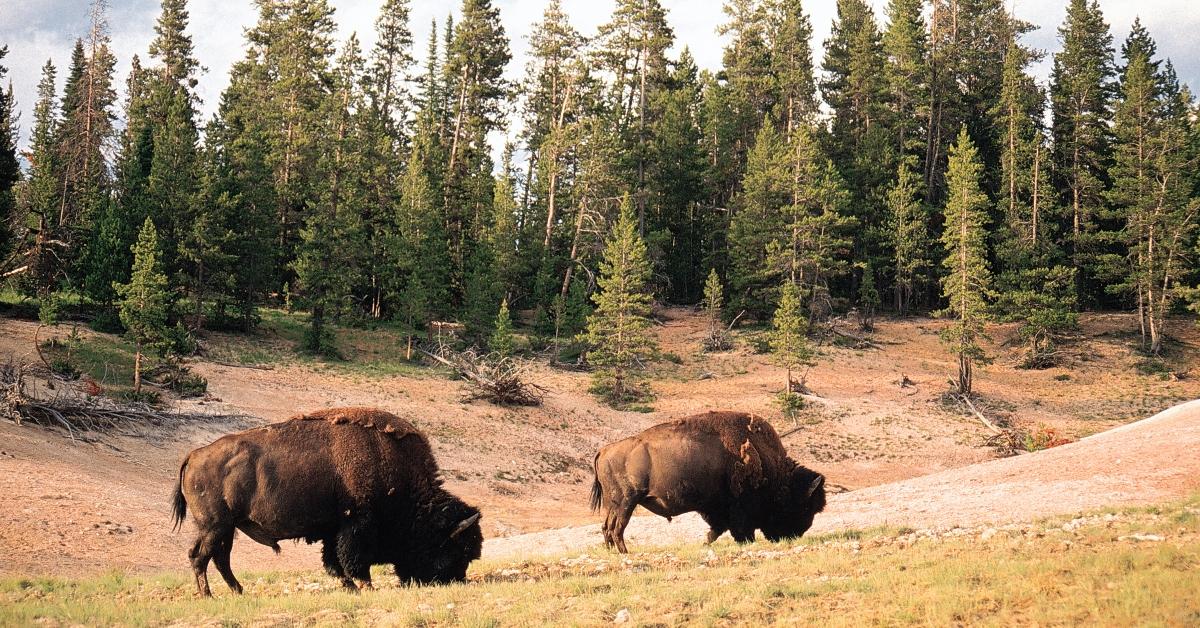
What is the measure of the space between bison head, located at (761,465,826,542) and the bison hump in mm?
6413

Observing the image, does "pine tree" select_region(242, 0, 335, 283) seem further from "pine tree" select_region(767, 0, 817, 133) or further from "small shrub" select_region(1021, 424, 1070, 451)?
"small shrub" select_region(1021, 424, 1070, 451)

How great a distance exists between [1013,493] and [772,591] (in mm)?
12650

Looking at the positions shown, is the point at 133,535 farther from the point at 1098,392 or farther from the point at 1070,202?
the point at 1070,202

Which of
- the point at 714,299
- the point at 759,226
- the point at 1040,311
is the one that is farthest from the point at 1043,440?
the point at 759,226

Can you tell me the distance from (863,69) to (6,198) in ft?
198

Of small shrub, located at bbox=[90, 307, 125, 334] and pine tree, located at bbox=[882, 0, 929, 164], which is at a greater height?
pine tree, located at bbox=[882, 0, 929, 164]

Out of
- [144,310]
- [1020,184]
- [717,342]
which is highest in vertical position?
[1020,184]

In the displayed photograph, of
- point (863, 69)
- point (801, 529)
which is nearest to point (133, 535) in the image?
point (801, 529)

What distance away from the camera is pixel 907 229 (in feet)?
194

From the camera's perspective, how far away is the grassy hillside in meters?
7.66

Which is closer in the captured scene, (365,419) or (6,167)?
(365,419)

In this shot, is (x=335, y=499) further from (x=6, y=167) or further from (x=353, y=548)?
(x=6, y=167)

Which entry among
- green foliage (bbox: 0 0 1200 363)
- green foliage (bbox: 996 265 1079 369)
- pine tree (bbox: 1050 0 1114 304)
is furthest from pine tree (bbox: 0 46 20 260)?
pine tree (bbox: 1050 0 1114 304)

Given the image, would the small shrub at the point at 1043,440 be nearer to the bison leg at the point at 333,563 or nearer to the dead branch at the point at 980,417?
the dead branch at the point at 980,417
